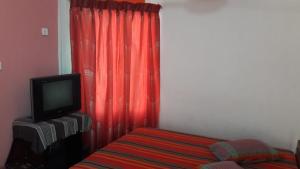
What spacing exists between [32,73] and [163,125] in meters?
1.73

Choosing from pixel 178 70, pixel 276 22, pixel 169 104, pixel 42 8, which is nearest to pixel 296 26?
pixel 276 22

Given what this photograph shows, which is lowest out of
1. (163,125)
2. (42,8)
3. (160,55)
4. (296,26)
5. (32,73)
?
(163,125)

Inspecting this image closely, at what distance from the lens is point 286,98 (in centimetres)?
289

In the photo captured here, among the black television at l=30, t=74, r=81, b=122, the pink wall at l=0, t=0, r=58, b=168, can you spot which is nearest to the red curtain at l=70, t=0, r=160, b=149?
the black television at l=30, t=74, r=81, b=122

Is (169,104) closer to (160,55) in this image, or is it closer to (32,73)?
(160,55)

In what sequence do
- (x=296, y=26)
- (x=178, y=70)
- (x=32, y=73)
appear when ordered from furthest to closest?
(x=178, y=70), (x=32, y=73), (x=296, y=26)

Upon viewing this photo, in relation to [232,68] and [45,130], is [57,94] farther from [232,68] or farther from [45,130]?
[232,68]

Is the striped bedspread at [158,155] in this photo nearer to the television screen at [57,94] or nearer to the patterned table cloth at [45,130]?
the patterned table cloth at [45,130]

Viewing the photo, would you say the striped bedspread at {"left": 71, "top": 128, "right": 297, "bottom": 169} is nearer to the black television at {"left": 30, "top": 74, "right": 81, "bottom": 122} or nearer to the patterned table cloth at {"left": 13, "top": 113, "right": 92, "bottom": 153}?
the patterned table cloth at {"left": 13, "top": 113, "right": 92, "bottom": 153}

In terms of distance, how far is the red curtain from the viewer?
126 inches

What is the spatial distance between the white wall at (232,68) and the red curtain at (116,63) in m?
0.19

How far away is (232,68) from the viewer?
10.1 ft

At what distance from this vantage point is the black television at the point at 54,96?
273 cm

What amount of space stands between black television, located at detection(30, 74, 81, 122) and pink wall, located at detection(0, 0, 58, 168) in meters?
0.31
